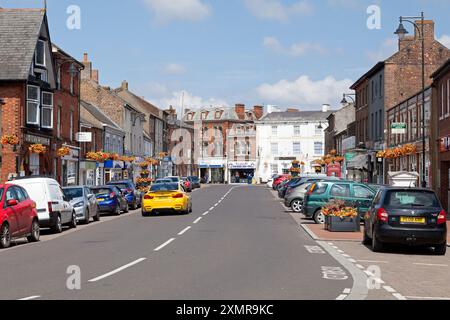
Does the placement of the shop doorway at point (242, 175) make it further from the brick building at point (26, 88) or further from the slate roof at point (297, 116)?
the brick building at point (26, 88)

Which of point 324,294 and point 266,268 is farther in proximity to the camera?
Answer: point 266,268

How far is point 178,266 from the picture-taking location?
1370 centimetres

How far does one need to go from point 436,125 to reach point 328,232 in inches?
591

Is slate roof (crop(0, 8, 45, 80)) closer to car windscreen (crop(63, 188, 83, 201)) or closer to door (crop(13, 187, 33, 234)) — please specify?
car windscreen (crop(63, 188, 83, 201))

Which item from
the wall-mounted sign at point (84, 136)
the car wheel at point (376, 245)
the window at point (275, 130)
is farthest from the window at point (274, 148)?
the car wheel at point (376, 245)

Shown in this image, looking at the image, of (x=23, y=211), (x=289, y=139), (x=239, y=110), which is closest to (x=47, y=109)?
(x=23, y=211)

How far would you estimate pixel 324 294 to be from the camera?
10.4 metres

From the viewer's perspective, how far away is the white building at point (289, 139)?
357ft

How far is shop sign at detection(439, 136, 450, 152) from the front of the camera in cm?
3211

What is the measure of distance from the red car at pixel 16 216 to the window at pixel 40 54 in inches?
884

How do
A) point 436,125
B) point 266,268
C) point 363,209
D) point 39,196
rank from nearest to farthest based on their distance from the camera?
point 266,268 < point 39,196 < point 363,209 < point 436,125

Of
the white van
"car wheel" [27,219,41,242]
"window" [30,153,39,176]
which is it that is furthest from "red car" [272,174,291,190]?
"car wheel" [27,219,41,242]
